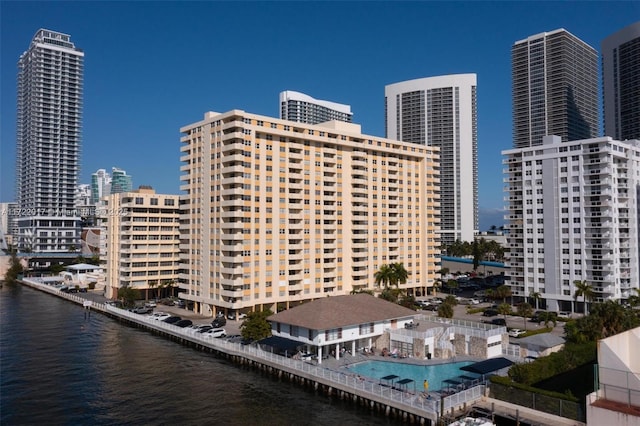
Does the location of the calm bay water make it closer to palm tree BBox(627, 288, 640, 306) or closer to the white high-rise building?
palm tree BBox(627, 288, 640, 306)

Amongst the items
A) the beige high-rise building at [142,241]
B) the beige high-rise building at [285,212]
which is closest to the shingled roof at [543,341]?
the beige high-rise building at [285,212]

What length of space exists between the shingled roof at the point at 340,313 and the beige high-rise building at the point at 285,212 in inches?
1092

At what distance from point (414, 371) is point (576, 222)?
204 ft

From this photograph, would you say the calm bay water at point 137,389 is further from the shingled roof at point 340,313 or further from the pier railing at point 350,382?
the shingled roof at point 340,313

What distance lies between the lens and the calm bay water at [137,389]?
160 feet

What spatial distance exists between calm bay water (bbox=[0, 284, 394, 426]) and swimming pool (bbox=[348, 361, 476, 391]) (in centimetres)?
771

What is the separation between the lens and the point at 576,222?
102125mm

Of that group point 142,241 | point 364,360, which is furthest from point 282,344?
point 142,241

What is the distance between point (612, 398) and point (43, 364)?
220 ft

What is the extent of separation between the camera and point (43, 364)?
6638 cm

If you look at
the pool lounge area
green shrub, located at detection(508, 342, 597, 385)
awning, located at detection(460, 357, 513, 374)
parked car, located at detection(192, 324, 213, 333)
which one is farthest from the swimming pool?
parked car, located at detection(192, 324, 213, 333)

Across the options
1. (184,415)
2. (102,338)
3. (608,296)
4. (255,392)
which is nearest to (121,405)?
(184,415)

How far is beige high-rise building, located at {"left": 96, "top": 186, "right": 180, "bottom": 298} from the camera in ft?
399

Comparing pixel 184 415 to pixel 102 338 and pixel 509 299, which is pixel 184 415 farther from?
pixel 509 299
